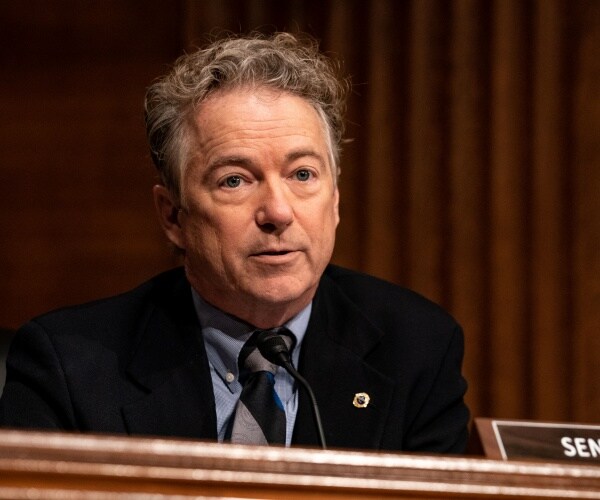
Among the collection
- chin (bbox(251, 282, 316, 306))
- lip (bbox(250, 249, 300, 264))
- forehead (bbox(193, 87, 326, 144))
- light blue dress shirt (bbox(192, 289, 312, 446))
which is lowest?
light blue dress shirt (bbox(192, 289, 312, 446))

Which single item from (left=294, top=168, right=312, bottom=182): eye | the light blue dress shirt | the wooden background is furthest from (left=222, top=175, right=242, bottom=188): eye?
the wooden background

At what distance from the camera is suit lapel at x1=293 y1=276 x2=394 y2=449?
5.79ft

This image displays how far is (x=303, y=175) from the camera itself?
179 cm

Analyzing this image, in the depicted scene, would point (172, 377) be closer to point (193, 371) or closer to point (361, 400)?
point (193, 371)

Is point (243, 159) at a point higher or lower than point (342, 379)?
higher

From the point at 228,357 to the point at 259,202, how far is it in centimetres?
30

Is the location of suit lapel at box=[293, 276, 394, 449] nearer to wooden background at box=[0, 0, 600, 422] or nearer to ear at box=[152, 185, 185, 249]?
ear at box=[152, 185, 185, 249]

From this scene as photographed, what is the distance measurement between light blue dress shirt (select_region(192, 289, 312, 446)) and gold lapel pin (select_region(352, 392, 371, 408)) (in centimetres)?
11

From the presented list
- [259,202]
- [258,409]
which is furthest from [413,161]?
[258,409]

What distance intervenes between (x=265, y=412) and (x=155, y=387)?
0.21 m

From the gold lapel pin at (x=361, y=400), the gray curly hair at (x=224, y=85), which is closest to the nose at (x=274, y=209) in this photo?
the gray curly hair at (x=224, y=85)

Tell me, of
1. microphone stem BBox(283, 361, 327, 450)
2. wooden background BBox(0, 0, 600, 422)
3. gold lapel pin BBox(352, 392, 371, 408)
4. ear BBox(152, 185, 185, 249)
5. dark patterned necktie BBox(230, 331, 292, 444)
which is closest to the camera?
microphone stem BBox(283, 361, 327, 450)

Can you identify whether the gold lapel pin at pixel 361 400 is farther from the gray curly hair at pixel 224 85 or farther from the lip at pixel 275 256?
the gray curly hair at pixel 224 85

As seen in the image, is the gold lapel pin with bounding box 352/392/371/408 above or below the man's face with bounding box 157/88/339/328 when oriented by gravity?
below
